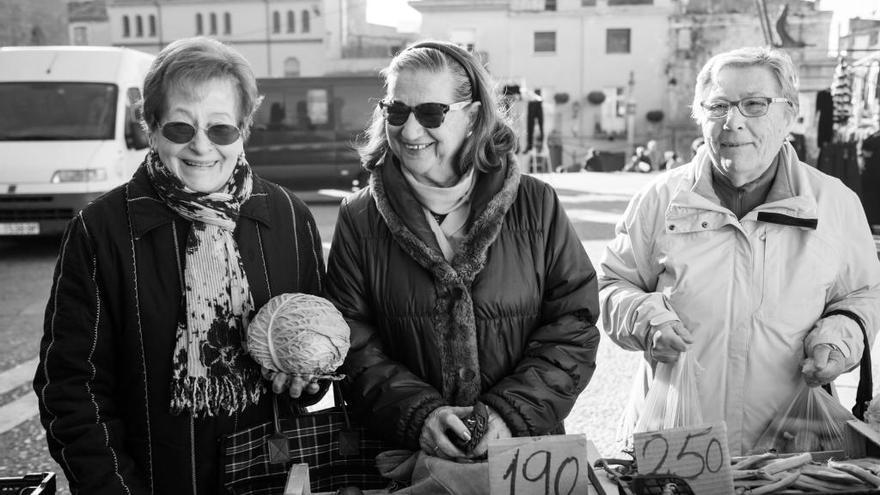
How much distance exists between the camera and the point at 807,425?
7.50ft

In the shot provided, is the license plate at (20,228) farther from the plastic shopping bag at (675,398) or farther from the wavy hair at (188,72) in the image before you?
the plastic shopping bag at (675,398)

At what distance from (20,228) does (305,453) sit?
9016mm

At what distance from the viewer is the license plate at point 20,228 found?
9.70 meters

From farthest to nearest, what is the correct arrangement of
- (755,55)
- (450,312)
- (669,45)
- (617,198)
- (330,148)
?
(669,45) → (330,148) → (617,198) → (755,55) → (450,312)

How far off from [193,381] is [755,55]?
187 cm

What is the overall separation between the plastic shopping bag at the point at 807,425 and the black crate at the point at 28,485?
6.15ft

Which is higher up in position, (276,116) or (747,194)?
(276,116)

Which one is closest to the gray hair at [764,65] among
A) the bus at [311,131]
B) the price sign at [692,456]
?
the price sign at [692,456]

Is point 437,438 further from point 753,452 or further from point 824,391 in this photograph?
point 824,391

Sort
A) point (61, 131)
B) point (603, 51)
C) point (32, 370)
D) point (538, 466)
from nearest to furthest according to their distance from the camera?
point (538, 466) → point (32, 370) → point (61, 131) → point (603, 51)

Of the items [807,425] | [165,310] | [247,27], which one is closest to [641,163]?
[807,425]

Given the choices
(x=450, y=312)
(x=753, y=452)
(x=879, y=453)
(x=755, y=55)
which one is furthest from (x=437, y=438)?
(x=755, y=55)

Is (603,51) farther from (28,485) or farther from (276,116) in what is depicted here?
(28,485)

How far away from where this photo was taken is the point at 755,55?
240 centimetres
